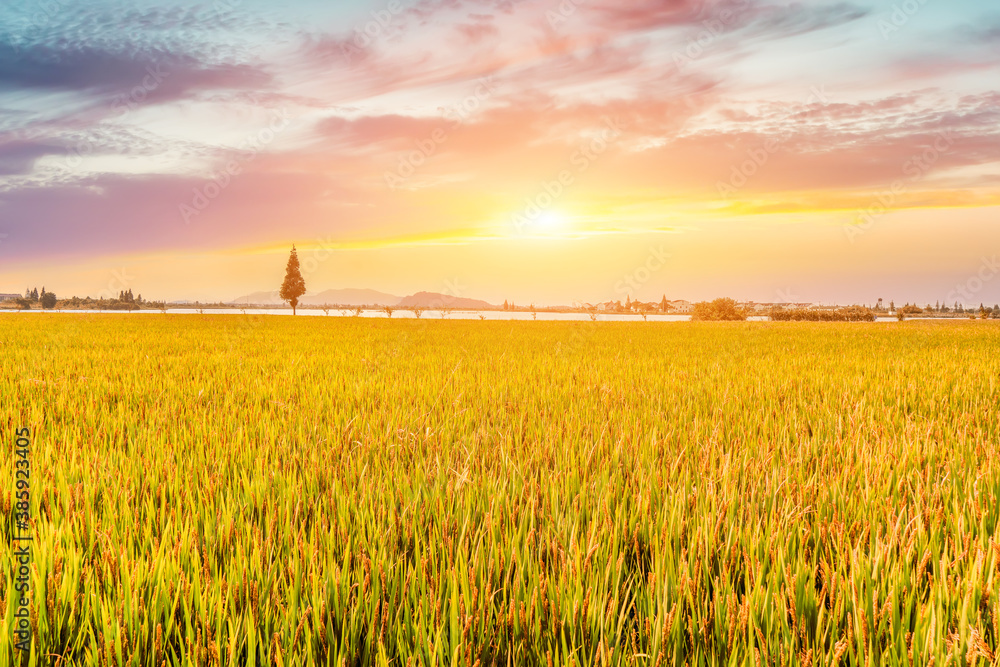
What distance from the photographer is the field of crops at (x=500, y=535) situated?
5.10 ft

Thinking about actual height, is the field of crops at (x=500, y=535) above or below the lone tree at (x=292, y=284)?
below

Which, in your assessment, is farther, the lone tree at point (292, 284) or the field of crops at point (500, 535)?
the lone tree at point (292, 284)

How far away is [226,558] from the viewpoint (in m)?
2.07

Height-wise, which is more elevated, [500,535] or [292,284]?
[292,284]

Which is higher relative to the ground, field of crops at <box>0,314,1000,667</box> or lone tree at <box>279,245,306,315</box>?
lone tree at <box>279,245,306,315</box>

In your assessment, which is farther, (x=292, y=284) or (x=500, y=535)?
(x=292, y=284)

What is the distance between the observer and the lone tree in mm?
A: 84125

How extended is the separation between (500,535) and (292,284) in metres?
89.6

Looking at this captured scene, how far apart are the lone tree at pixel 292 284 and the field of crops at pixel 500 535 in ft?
277

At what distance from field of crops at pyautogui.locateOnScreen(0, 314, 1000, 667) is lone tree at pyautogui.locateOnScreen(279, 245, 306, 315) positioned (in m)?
84.3

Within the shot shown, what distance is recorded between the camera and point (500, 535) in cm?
221

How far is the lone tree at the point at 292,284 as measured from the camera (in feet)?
276

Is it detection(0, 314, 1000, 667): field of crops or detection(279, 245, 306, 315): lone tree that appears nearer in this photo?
detection(0, 314, 1000, 667): field of crops

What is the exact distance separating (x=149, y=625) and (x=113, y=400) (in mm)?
5081
